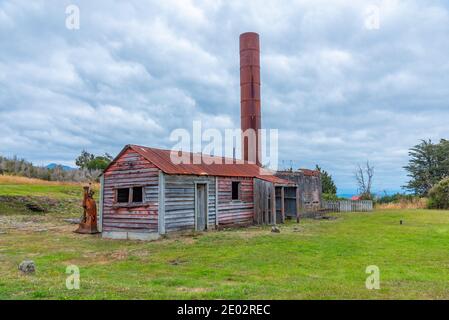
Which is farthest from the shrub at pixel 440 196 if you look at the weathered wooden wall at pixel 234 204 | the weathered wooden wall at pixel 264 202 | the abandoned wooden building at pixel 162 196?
the abandoned wooden building at pixel 162 196

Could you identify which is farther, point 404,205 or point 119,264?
point 404,205

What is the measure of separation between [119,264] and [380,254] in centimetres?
760

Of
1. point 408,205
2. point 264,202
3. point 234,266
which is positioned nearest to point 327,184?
point 408,205

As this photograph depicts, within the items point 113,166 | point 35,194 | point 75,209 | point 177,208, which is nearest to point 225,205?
point 177,208

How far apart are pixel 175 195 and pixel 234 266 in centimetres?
739

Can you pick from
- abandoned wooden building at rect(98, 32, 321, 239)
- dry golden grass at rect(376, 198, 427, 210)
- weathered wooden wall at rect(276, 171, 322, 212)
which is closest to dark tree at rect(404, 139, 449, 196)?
dry golden grass at rect(376, 198, 427, 210)

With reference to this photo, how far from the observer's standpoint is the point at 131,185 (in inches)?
661

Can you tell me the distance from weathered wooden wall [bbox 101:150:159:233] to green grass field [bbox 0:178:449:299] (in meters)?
1.16

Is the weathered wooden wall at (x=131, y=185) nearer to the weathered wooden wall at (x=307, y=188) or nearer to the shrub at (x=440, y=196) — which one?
the weathered wooden wall at (x=307, y=188)

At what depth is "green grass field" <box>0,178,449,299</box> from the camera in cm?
657

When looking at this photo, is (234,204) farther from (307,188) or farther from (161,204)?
(307,188)

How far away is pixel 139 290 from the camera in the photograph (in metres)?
6.67

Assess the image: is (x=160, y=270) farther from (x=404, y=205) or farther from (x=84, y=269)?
(x=404, y=205)

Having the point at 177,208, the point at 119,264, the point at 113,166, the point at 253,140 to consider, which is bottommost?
the point at 119,264
